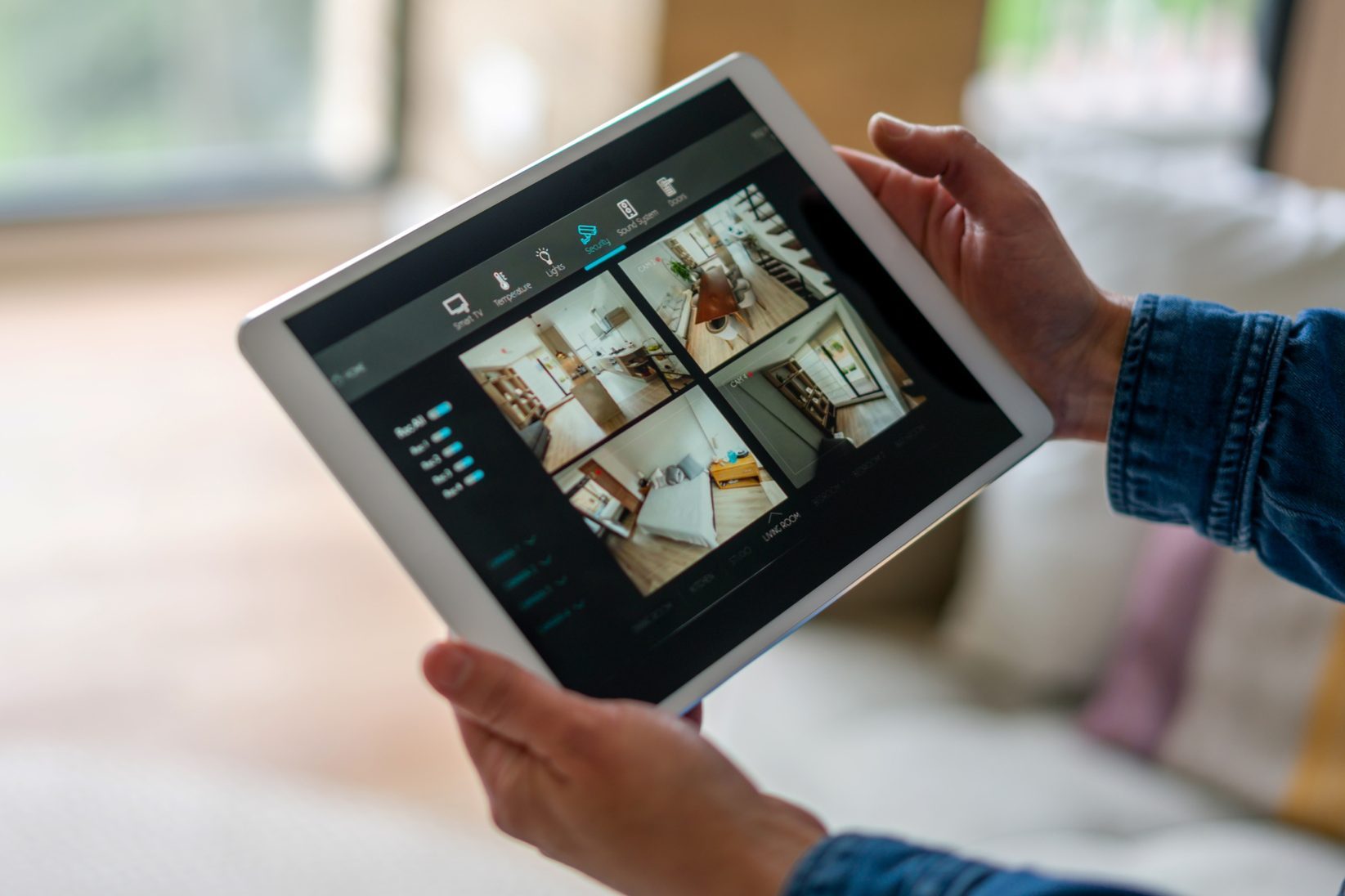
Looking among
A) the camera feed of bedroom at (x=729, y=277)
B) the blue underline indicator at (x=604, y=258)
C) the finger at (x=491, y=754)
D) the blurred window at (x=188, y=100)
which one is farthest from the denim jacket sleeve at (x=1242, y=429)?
the blurred window at (x=188, y=100)

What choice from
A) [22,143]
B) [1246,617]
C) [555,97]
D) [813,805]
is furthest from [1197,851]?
[22,143]

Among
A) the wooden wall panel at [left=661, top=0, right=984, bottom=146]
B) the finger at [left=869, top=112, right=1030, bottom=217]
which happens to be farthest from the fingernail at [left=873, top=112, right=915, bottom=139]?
the wooden wall panel at [left=661, top=0, right=984, bottom=146]

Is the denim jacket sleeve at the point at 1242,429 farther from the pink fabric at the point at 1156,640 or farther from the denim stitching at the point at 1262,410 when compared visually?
the pink fabric at the point at 1156,640

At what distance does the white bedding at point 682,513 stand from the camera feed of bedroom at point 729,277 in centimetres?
8

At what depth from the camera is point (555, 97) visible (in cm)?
177

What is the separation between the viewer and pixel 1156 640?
1.08 m

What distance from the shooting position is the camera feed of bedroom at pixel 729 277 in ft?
2.26

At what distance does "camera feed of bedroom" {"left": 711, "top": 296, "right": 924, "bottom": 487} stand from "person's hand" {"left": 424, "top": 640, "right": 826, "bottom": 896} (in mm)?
185

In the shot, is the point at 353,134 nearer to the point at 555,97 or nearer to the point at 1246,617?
the point at 555,97

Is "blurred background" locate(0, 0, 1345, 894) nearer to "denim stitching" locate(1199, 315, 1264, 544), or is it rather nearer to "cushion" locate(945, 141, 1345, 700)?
"cushion" locate(945, 141, 1345, 700)

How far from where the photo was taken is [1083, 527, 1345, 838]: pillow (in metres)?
1.00

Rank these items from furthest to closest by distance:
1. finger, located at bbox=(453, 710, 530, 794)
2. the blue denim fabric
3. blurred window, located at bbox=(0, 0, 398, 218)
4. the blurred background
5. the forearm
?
blurred window, located at bbox=(0, 0, 398, 218), the blurred background, the blue denim fabric, finger, located at bbox=(453, 710, 530, 794), the forearm

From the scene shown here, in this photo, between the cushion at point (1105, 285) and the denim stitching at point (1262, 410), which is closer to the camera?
the denim stitching at point (1262, 410)

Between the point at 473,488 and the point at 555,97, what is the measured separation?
1.28m
